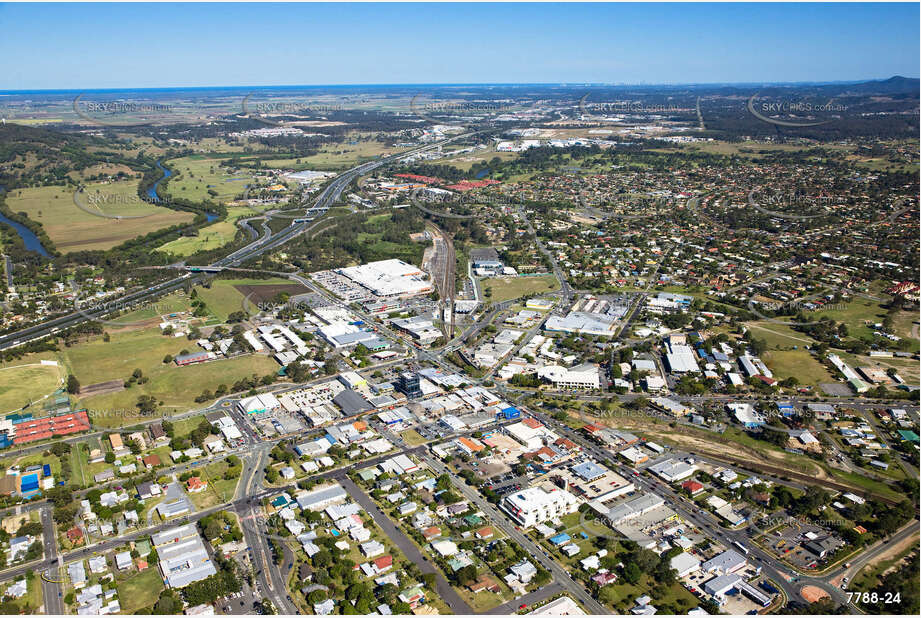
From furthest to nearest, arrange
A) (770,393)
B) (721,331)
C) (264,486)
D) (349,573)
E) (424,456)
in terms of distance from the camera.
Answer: (721,331)
(770,393)
(424,456)
(264,486)
(349,573)

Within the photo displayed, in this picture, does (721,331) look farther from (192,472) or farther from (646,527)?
(192,472)

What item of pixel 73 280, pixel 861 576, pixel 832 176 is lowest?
pixel 861 576

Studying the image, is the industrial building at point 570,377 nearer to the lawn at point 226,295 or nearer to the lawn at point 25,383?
the lawn at point 226,295

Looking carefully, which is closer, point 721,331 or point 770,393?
point 770,393

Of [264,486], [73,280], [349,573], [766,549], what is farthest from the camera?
[73,280]

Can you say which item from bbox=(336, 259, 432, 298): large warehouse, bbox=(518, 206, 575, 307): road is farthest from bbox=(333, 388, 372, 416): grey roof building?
bbox=(518, 206, 575, 307): road

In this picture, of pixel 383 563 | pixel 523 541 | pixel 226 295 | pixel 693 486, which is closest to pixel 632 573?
pixel 523 541

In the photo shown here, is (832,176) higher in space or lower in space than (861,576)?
higher

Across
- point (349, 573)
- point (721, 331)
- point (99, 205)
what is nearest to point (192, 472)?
point (349, 573)
